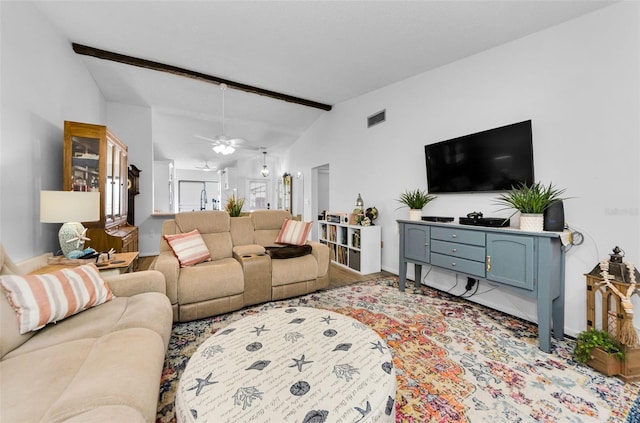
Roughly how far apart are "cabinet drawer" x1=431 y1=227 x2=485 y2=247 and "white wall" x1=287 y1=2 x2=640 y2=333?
50cm

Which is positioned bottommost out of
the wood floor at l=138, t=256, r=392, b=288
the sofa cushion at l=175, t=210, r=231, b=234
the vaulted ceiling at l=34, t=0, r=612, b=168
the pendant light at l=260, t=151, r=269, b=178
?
the wood floor at l=138, t=256, r=392, b=288

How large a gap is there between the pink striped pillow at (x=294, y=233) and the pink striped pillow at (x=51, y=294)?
73.9 inches

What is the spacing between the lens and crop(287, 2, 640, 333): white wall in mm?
1910

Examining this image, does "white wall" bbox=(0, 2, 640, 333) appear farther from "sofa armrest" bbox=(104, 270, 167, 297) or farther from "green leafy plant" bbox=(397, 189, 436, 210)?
"sofa armrest" bbox=(104, 270, 167, 297)

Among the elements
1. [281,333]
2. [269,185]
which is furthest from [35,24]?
[269,185]

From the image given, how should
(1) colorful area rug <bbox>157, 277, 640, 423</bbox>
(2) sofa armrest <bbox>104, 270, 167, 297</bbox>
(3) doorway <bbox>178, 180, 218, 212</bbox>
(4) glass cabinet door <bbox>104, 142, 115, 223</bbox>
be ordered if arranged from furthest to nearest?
1. (3) doorway <bbox>178, 180, 218, 212</bbox>
2. (4) glass cabinet door <bbox>104, 142, 115, 223</bbox>
3. (2) sofa armrest <bbox>104, 270, 167, 297</bbox>
4. (1) colorful area rug <bbox>157, 277, 640, 423</bbox>

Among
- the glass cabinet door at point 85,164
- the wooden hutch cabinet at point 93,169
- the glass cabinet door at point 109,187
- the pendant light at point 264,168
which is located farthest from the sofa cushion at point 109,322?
the pendant light at point 264,168

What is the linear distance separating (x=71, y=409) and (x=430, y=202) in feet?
11.4

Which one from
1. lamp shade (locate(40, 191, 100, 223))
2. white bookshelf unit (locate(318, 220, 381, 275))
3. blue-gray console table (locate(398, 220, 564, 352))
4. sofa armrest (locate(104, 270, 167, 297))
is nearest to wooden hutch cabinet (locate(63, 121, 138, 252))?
lamp shade (locate(40, 191, 100, 223))

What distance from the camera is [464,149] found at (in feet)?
9.33

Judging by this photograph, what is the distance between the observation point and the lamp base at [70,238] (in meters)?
2.21

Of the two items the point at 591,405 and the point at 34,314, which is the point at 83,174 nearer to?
the point at 34,314

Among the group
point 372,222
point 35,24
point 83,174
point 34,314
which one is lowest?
point 34,314

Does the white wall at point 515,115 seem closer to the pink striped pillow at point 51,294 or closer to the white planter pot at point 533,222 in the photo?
the white planter pot at point 533,222
